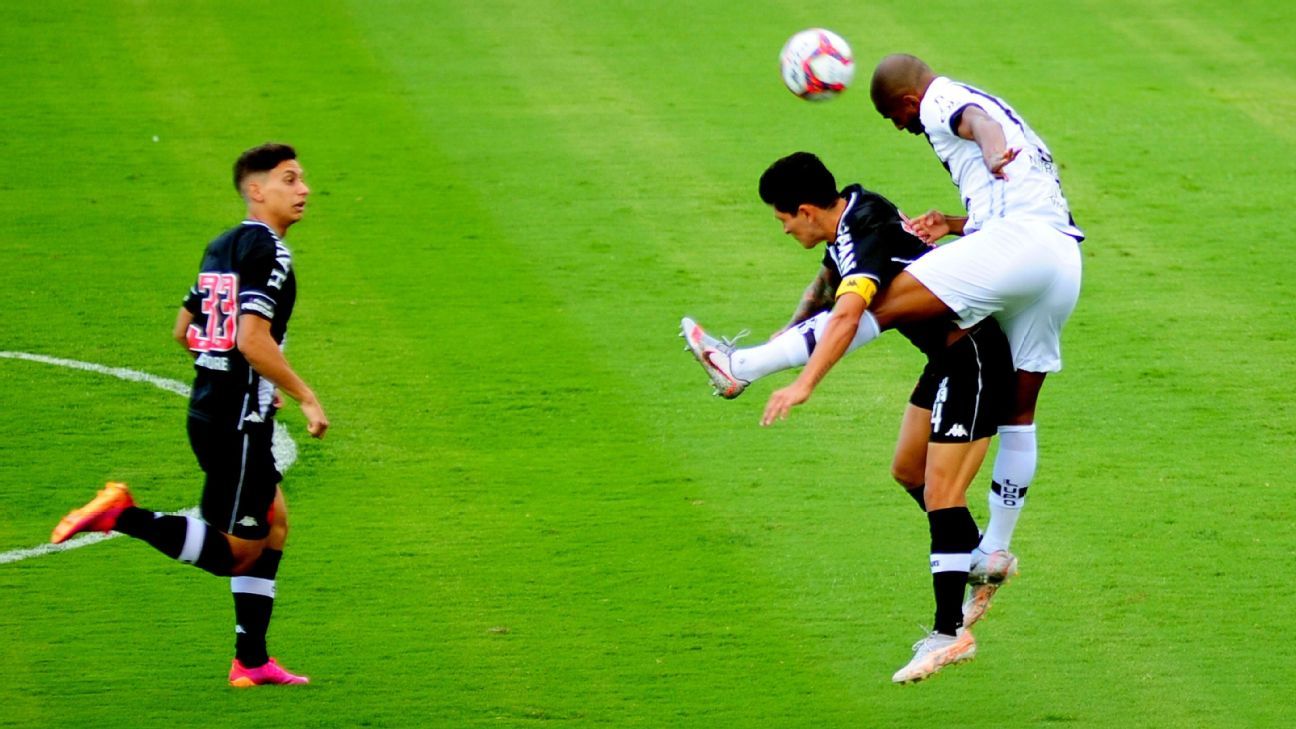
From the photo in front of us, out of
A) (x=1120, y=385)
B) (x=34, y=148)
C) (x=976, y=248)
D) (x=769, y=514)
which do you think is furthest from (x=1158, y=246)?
(x=34, y=148)

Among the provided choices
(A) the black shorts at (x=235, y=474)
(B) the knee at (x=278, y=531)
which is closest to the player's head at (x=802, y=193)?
(A) the black shorts at (x=235, y=474)

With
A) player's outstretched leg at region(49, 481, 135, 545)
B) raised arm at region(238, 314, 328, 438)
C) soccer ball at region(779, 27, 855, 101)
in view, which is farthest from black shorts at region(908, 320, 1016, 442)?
player's outstretched leg at region(49, 481, 135, 545)

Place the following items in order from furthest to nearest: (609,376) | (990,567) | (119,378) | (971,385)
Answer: (119,378)
(609,376)
(990,567)
(971,385)

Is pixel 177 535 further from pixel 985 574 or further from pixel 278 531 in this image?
pixel 985 574

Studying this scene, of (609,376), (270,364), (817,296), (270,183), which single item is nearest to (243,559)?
(270,364)

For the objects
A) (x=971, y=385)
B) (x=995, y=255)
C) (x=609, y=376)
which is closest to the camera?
(x=995, y=255)

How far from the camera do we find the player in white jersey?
7125 mm

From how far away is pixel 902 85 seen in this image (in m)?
7.44

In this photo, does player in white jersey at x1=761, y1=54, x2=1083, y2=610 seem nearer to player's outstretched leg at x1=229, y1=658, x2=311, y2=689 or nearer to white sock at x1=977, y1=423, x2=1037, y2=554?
white sock at x1=977, y1=423, x2=1037, y2=554

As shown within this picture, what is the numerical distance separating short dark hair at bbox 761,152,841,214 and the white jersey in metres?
0.56

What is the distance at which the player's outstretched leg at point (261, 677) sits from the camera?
24.2ft

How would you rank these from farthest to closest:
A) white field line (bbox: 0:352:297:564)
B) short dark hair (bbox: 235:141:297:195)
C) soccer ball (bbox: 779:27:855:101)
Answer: white field line (bbox: 0:352:297:564) < soccer ball (bbox: 779:27:855:101) < short dark hair (bbox: 235:141:297:195)

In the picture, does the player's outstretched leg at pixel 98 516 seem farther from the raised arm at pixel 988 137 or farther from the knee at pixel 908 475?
the raised arm at pixel 988 137

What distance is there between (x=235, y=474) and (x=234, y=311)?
64cm
